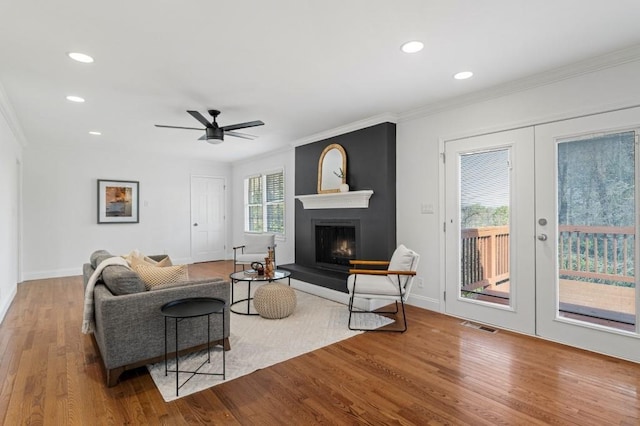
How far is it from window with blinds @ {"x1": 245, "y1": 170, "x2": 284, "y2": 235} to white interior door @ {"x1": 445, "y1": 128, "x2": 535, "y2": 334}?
12.3 feet

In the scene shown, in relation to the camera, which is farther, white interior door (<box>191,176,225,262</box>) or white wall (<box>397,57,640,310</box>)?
white interior door (<box>191,176,225,262</box>)

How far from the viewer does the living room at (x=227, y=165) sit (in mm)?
2967

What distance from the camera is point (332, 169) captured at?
512 centimetres

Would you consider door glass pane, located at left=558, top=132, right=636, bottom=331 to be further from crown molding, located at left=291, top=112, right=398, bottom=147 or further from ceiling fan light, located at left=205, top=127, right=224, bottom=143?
ceiling fan light, located at left=205, top=127, right=224, bottom=143

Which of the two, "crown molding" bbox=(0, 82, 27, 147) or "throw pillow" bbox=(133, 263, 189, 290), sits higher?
"crown molding" bbox=(0, 82, 27, 147)

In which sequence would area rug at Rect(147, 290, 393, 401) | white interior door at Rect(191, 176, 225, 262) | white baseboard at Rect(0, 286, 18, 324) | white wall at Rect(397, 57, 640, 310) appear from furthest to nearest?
white interior door at Rect(191, 176, 225, 262) < white baseboard at Rect(0, 286, 18, 324) < white wall at Rect(397, 57, 640, 310) < area rug at Rect(147, 290, 393, 401)

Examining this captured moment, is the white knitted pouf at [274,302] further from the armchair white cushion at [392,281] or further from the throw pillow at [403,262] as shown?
the throw pillow at [403,262]

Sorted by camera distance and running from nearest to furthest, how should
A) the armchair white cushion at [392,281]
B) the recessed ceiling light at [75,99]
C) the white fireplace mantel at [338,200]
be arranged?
the armchair white cushion at [392,281] → the recessed ceiling light at [75,99] → the white fireplace mantel at [338,200]

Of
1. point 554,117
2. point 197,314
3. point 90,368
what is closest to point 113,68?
point 197,314

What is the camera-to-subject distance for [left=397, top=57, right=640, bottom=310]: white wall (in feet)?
9.14

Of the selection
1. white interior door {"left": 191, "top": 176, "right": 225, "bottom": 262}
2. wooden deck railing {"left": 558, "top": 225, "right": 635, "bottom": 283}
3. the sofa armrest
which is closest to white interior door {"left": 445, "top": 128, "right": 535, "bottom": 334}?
wooden deck railing {"left": 558, "top": 225, "right": 635, "bottom": 283}

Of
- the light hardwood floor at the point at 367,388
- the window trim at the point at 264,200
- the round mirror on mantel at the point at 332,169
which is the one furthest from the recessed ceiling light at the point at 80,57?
the window trim at the point at 264,200

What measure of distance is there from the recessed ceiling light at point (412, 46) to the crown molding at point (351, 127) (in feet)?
5.37

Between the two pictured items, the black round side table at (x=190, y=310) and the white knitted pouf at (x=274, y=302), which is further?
the white knitted pouf at (x=274, y=302)
